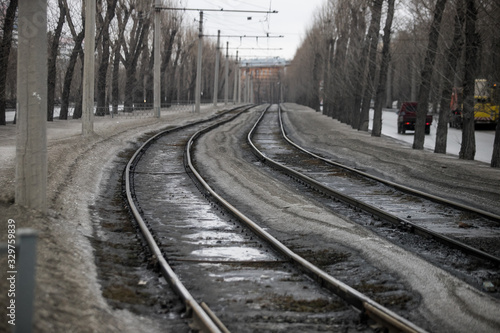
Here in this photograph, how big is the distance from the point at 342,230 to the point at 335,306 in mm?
Answer: 3689

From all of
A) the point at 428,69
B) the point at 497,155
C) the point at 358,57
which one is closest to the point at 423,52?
the point at 428,69

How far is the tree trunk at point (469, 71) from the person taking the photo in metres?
21.3

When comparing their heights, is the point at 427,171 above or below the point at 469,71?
below

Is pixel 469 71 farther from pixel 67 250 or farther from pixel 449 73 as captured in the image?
pixel 67 250

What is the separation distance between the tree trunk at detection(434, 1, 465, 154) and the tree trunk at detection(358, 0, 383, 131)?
1065cm

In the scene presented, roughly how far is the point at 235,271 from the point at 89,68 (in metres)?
17.8

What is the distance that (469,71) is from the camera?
22.4m

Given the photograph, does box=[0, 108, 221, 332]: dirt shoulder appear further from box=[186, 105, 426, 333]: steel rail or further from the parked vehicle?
the parked vehicle

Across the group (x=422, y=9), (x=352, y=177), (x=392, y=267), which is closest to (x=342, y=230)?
(x=392, y=267)

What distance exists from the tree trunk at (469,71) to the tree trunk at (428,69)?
9.53 feet

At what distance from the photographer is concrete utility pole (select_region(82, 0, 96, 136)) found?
76.3 ft

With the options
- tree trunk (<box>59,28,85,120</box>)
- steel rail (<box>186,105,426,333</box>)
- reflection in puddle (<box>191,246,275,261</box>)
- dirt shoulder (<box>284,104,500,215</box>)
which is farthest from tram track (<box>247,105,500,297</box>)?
tree trunk (<box>59,28,85,120</box>)

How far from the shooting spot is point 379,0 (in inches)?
1351

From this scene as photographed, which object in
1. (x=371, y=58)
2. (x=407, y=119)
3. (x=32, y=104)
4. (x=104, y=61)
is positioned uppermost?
(x=371, y=58)
